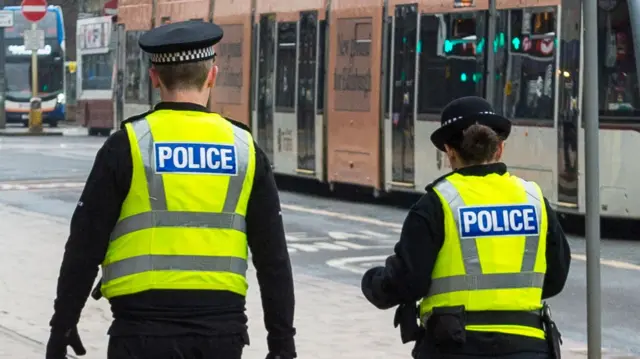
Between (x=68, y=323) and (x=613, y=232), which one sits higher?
(x=68, y=323)

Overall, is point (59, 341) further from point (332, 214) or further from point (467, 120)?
point (332, 214)

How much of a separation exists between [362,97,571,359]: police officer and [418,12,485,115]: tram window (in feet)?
42.5

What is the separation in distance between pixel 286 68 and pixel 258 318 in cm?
1197

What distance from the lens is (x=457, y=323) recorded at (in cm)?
495

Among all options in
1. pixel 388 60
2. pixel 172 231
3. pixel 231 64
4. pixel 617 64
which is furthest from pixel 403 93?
pixel 172 231

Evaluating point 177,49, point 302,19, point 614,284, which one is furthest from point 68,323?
point 302,19

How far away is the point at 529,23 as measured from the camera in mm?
17156

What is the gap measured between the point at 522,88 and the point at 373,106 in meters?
3.49

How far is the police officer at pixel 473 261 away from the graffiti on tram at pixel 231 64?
62.3 feet

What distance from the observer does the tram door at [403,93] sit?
64.4 feet

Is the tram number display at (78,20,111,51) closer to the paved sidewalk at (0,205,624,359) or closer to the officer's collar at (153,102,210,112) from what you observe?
the paved sidewalk at (0,205,624,359)

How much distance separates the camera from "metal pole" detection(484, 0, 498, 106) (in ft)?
58.2

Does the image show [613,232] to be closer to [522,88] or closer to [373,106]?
[522,88]

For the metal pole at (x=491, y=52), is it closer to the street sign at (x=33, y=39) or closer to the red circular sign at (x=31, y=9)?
the red circular sign at (x=31, y=9)
